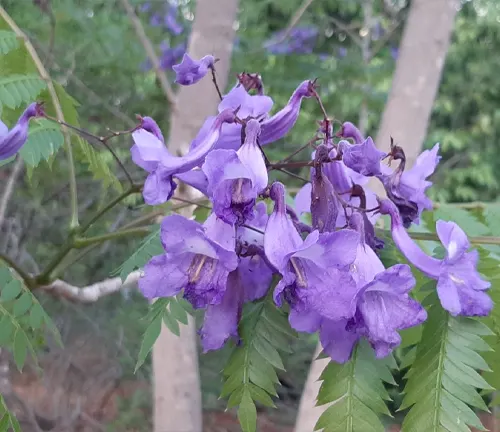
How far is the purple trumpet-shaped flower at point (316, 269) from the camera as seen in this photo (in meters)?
0.70

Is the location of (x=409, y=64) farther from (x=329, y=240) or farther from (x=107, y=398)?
(x=107, y=398)

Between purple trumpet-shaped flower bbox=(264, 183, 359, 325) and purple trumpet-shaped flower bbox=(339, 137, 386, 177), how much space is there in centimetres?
13

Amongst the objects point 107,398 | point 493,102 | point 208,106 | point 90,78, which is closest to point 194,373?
point 208,106

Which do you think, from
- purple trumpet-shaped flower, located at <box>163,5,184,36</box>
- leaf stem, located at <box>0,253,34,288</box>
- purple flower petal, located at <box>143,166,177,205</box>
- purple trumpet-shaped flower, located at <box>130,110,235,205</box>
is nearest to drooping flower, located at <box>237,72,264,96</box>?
purple trumpet-shaped flower, located at <box>130,110,235,205</box>

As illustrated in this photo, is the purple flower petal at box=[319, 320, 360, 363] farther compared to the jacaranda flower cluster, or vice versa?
the purple flower petal at box=[319, 320, 360, 363]

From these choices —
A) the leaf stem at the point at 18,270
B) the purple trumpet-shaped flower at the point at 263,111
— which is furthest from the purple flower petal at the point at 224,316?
the leaf stem at the point at 18,270

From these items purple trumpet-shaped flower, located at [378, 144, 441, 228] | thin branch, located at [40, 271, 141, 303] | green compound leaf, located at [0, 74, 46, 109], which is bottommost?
thin branch, located at [40, 271, 141, 303]

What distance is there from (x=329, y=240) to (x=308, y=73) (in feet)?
10.9

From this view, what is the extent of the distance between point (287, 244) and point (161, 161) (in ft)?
0.69

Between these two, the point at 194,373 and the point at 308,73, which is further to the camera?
the point at 308,73

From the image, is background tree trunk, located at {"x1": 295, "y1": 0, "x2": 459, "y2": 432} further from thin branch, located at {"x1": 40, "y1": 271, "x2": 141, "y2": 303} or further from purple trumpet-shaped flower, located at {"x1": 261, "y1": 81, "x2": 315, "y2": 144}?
purple trumpet-shaped flower, located at {"x1": 261, "y1": 81, "x2": 315, "y2": 144}

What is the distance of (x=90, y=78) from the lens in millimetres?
3664

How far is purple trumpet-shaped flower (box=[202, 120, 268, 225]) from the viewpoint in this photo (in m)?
0.70

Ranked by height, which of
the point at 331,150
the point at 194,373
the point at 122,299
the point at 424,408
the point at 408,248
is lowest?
the point at 122,299
